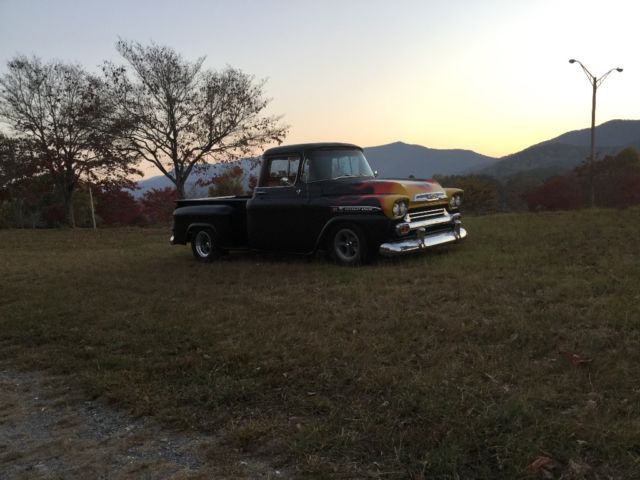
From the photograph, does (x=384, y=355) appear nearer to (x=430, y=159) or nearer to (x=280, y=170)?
(x=280, y=170)

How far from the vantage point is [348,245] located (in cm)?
834

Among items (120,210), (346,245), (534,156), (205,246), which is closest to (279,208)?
(346,245)

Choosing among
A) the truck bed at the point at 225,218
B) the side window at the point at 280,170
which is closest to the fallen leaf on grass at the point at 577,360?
the side window at the point at 280,170

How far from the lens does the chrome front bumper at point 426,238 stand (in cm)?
780

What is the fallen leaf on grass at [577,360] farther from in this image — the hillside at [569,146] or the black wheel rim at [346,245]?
the hillside at [569,146]

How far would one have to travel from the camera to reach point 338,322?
520 centimetres

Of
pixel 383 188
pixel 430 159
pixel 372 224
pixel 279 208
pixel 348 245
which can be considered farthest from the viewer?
pixel 430 159

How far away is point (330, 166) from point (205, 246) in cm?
320

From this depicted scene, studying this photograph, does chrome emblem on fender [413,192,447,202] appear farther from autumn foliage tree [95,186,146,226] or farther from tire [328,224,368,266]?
autumn foliage tree [95,186,146,226]

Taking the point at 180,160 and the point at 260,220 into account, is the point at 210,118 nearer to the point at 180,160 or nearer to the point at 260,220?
the point at 180,160

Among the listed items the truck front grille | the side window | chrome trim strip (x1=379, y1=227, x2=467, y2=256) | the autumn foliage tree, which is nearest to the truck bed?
the side window

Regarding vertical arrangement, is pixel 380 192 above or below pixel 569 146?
below

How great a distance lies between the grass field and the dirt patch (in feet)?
0.53

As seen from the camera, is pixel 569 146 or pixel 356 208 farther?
pixel 569 146
